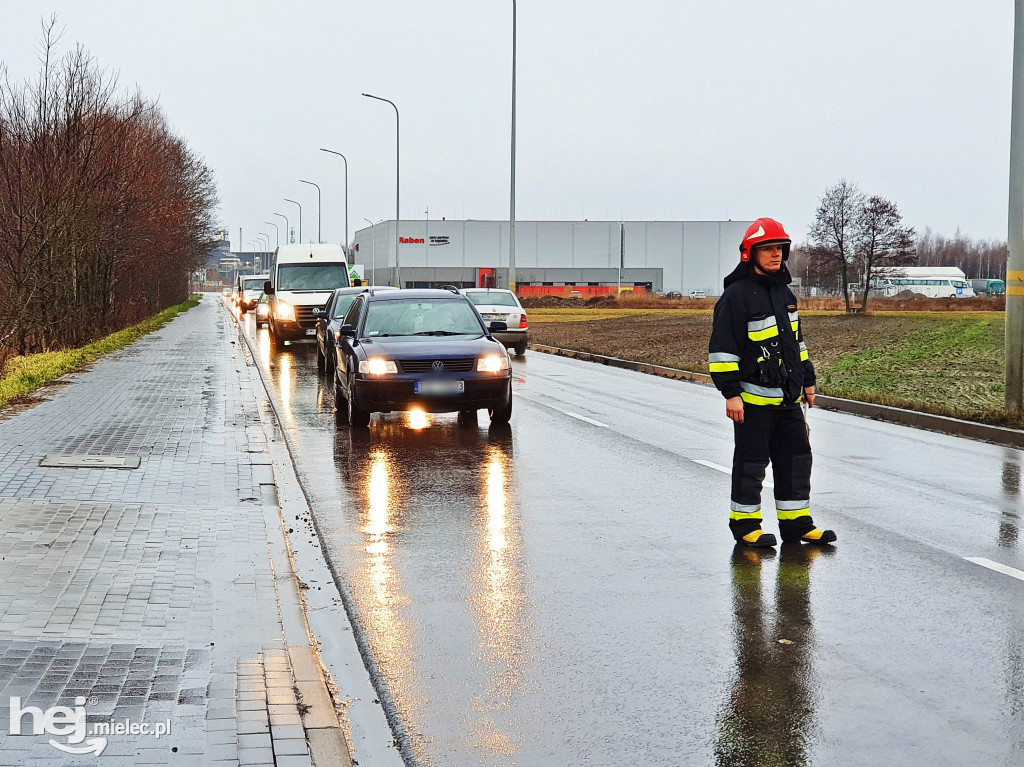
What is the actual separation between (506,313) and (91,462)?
64.7ft

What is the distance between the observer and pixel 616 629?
19.0 ft

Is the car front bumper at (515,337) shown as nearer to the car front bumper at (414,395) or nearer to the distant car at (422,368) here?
the distant car at (422,368)

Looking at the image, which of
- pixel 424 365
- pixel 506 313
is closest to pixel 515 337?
pixel 506 313

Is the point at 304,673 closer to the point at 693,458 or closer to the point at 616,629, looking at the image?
the point at 616,629

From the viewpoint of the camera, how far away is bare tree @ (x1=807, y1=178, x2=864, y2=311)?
2516 inches

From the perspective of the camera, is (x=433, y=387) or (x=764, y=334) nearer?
(x=764, y=334)

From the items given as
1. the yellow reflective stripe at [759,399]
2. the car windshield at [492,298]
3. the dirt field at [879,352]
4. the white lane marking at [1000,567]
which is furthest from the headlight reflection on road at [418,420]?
the car windshield at [492,298]

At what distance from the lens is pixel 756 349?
24.5 ft

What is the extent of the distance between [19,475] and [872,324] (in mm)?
40367

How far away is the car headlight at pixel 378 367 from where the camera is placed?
1340 centimetres

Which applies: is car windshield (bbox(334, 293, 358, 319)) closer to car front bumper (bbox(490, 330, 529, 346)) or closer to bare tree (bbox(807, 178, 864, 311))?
car front bumper (bbox(490, 330, 529, 346))

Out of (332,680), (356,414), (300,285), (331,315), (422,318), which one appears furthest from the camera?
(300,285)

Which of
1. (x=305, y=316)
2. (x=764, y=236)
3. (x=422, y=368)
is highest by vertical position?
(x=764, y=236)

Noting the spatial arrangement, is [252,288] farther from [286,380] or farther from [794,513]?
[794,513]
